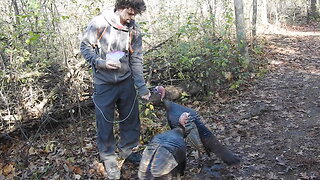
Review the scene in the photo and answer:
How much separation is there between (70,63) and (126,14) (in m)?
2.48

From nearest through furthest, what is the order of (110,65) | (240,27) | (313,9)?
1. (110,65)
2. (240,27)
3. (313,9)

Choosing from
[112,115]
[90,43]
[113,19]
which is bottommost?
[112,115]

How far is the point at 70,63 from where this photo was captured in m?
5.58

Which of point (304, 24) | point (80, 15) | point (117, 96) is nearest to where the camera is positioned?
point (117, 96)

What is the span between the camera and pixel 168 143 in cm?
311

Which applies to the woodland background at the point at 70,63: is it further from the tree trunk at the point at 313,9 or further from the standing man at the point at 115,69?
the tree trunk at the point at 313,9

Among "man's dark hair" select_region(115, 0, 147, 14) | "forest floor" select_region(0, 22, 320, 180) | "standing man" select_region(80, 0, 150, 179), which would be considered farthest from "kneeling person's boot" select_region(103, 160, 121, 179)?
"man's dark hair" select_region(115, 0, 147, 14)

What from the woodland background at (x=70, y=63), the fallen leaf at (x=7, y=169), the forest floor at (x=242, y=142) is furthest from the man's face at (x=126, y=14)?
the fallen leaf at (x=7, y=169)

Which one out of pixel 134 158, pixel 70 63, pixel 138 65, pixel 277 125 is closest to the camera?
pixel 138 65

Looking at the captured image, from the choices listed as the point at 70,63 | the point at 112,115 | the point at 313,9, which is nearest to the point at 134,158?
the point at 112,115

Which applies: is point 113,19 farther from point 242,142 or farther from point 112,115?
point 242,142

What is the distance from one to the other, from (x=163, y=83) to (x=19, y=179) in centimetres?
373

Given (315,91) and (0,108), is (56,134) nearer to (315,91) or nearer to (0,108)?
(0,108)

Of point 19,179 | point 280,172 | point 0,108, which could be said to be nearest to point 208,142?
point 280,172
